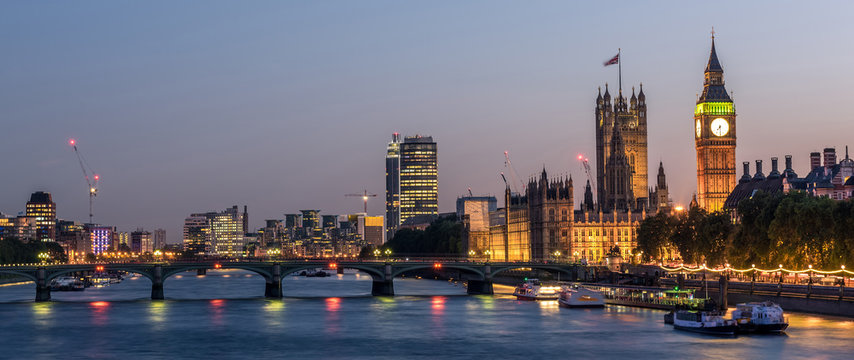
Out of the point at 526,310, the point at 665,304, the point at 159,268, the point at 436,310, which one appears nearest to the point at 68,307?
the point at 159,268

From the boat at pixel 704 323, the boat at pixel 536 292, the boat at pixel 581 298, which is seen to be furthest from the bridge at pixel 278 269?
the boat at pixel 704 323

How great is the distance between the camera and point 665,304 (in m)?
125

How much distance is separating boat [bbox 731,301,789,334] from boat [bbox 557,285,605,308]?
109 feet

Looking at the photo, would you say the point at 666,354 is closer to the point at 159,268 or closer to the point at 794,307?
the point at 794,307

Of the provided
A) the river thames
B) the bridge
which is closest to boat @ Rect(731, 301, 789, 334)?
the river thames

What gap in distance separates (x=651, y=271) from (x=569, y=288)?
19964mm

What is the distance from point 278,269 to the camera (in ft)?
522

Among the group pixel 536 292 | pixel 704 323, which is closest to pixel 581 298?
pixel 536 292

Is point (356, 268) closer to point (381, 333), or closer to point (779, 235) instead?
point (381, 333)

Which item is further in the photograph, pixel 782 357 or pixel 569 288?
pixel 569 288

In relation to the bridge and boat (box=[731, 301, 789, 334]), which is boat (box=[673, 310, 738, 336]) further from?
the bridge

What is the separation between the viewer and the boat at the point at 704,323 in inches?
3844

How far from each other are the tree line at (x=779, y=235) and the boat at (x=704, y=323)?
21150 mm

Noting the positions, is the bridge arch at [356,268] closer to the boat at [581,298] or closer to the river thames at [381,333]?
the river thames at [381,333]
